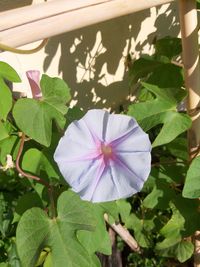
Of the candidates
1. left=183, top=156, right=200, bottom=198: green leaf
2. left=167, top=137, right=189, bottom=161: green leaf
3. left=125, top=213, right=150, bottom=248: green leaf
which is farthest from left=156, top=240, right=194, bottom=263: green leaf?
left=183, top=156, right=200, bottom=198: green leaf

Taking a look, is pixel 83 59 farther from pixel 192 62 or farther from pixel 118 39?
pixel 192 62

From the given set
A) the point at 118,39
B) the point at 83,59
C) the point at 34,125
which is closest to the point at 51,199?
Result: the point at 34,125

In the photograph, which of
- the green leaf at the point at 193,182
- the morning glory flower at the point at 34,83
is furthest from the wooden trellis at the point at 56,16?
the green leaf at the point at 193,182

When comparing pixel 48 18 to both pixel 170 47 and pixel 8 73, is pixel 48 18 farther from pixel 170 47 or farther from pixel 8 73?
pixel 170 47

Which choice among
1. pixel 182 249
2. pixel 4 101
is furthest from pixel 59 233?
pixel 182 249

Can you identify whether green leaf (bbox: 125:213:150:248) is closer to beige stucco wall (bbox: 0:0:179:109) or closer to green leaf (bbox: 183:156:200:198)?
beige stucco wall (bbox: 0:0:179:109)

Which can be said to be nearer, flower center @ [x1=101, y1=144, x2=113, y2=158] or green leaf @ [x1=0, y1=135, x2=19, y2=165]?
flower center @ [x1=101, y1=144, x2=113, y2=158]

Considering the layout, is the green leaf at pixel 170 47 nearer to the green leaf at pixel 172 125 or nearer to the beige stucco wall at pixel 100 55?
the beige stucco wall at pixel 100 55
